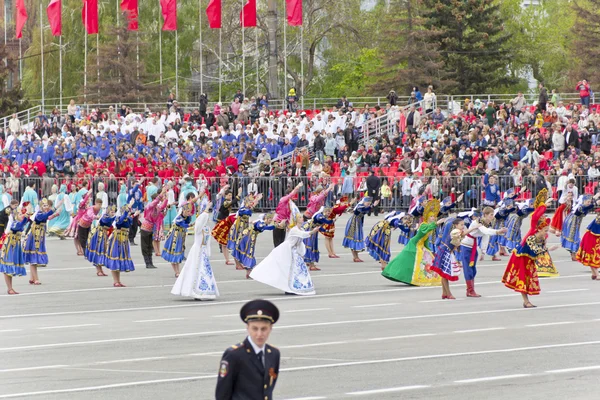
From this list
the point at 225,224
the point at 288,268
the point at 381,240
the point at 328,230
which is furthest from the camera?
the point at 328,230

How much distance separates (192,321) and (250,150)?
25576 mm

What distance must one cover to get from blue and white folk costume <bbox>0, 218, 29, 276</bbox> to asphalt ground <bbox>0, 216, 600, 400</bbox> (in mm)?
593

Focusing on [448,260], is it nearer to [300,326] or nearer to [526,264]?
[526,264]

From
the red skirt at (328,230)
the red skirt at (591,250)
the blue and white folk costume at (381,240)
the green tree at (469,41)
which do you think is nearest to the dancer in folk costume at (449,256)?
the red skirt at (591,250)

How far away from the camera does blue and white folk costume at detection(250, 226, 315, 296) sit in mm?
22312

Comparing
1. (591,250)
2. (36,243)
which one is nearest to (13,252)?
(36,243)

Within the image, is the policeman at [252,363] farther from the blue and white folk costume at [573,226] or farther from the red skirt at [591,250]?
the blue and white folk costume at [573,226]

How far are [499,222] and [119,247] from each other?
8.72 meters

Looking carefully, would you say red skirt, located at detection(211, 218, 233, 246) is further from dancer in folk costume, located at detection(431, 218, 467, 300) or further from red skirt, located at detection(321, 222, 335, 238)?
dancer in folk costume, located at detection(431, 218, 467, 300)

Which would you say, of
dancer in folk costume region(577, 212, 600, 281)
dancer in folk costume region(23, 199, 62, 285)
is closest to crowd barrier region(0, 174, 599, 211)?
dancer in folk costume region(577, 212, 600, 281)

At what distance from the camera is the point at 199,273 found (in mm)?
21781

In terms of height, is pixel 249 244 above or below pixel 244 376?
below

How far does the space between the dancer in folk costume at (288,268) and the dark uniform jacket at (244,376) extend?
1425cm

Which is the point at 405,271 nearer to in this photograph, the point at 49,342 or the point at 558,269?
the point at 558,269
